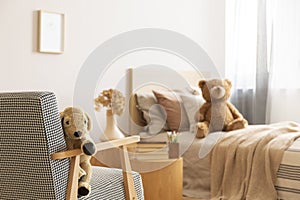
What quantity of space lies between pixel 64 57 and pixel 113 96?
1.48 feet

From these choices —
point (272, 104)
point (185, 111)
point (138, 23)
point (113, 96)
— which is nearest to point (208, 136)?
point (185, 111)

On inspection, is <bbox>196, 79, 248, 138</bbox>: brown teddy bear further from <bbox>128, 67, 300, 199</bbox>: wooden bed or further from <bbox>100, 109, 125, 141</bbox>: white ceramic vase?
<bbox>100, 109, 125, 141</bbox>: white ceramic vase

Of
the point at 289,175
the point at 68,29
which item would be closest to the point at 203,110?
the point at 289,175

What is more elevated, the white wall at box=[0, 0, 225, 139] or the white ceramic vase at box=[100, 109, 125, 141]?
the white wall at box=[0, 0, 225, 139]

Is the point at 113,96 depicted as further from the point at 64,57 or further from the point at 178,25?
the point at 178,25

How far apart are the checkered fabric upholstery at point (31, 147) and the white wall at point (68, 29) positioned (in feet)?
3.67

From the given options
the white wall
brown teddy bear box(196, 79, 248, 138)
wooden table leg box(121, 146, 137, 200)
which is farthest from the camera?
brown teddy bear box(196, 79, 248, 138)

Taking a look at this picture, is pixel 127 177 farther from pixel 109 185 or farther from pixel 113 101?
pixel 113 101

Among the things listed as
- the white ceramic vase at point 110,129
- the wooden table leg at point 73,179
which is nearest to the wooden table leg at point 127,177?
the wooden table leg at point 73,179

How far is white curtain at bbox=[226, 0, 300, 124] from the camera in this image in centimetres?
483

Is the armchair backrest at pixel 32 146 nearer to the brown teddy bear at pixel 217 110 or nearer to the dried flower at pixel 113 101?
the dried flower at pixel 113 101

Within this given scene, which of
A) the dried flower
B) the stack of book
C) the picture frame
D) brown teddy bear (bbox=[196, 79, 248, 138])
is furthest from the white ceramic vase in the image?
brown teddy bear (bbox=[196, 79, 248, 138])

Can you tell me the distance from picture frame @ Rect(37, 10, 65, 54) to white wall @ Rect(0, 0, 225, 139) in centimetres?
4

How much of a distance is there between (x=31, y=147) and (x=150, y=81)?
82.3 inches
